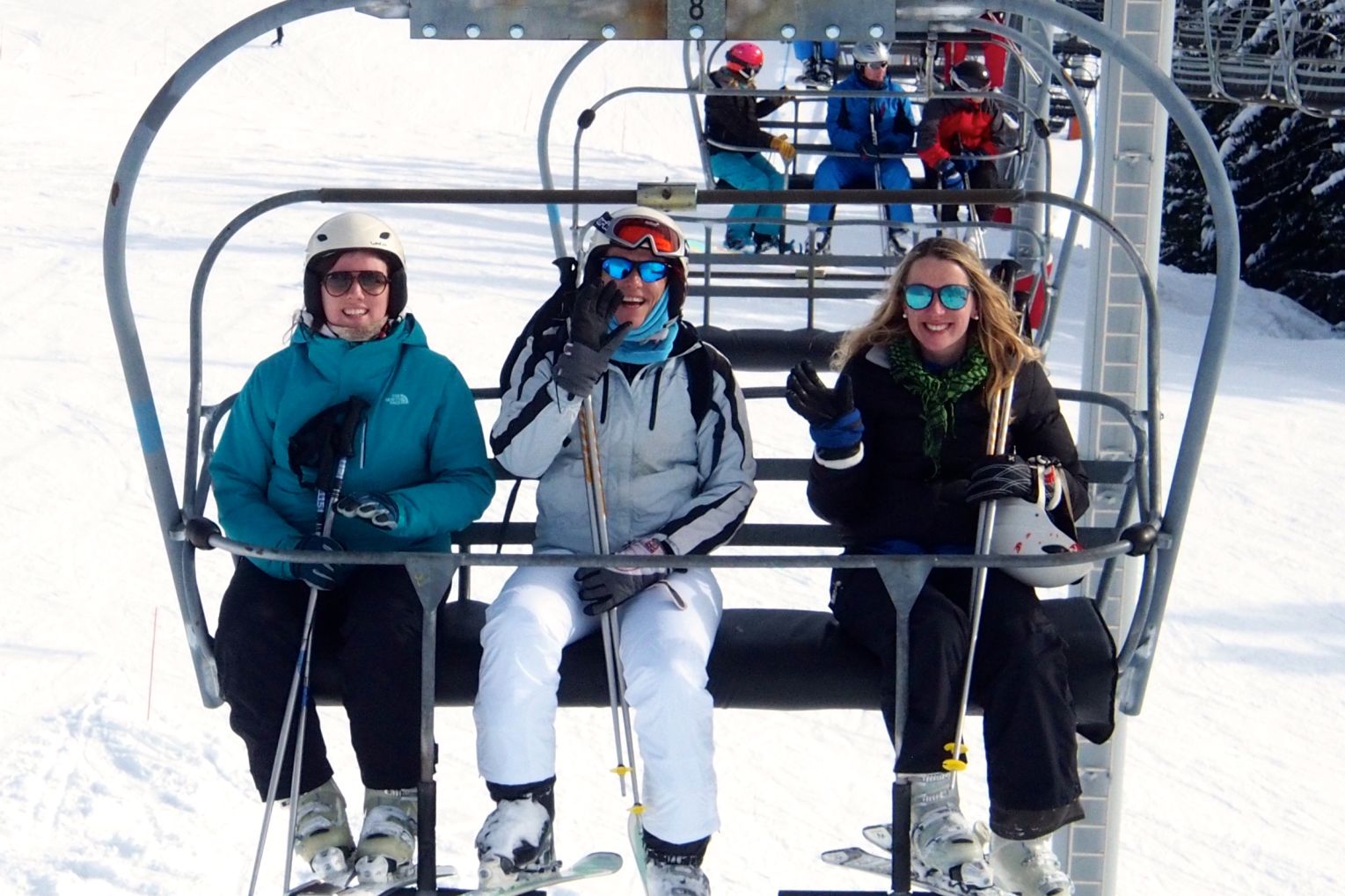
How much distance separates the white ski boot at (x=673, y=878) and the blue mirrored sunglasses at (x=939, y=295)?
3.64 feet

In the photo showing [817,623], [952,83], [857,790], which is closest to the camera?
[817,623]

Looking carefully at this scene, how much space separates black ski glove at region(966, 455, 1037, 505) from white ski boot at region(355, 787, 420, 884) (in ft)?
3.64

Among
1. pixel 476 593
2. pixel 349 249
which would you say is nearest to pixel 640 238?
pixel 349 249

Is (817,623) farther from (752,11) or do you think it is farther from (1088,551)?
(752,11)

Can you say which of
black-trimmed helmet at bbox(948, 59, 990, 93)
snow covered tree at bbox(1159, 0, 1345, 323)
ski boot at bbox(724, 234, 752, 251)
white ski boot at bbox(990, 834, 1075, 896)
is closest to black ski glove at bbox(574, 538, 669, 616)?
white ski boot at bbox(990, 834, 1075, 896)

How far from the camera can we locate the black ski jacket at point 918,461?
3.18 m

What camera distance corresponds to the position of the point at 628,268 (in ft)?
10.0

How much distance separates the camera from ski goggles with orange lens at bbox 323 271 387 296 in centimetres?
313

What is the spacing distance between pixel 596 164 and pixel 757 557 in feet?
55.5

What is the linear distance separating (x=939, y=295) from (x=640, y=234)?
1.89ft

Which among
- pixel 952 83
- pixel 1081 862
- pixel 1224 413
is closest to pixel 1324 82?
pixel 1224 413

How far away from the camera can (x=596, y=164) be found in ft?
62.8

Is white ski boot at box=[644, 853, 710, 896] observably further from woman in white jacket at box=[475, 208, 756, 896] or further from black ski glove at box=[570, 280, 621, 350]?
black ski glove at box=[570, 280, 621, 350]

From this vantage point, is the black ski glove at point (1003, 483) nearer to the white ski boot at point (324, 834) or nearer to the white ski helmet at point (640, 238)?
the white ski helmet at point (640, 238)
